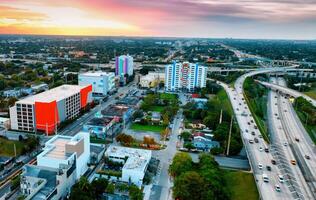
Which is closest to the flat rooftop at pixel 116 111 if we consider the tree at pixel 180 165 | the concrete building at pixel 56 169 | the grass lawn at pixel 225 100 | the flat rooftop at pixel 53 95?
the flat rooftop at pixel 53 95

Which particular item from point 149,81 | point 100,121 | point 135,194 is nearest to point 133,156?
point 135,194

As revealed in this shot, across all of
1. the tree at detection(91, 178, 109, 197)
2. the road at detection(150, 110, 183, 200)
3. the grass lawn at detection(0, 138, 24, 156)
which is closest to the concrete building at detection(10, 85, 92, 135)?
the grass lawn at detection(0, 138, 24, 156)

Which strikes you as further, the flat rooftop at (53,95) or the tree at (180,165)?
the flat rooftop at (53,95)

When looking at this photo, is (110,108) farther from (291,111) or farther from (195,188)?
(291,111)

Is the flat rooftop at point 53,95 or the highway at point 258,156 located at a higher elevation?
the flat rooftop at point 53,95

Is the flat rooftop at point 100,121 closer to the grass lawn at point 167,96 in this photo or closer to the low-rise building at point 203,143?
the low-rise building at point 203,143

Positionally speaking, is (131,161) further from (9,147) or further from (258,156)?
(9,147)
